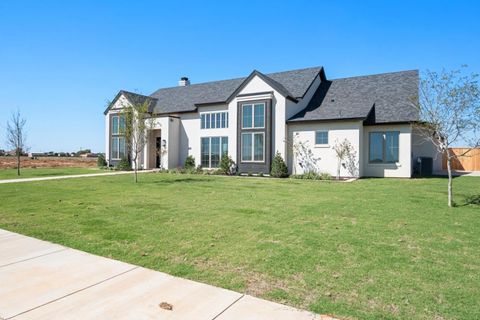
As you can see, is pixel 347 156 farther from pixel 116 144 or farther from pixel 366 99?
pixel 116 144

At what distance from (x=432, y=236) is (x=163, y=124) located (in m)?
22.5

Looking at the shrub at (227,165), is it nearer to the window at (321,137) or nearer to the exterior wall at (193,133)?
the exterior wall at (193,133)

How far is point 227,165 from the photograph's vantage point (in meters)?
22.4

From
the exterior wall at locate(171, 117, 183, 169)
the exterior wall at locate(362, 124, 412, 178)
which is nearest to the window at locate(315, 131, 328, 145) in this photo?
the exterior wall at locate(362, 124, 412, 178)

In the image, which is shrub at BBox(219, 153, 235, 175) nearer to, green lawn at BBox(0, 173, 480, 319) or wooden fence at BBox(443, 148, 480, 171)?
green lawn at BBox(0, 173, 480, 319)

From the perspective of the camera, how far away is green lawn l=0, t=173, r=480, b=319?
3.56 metres

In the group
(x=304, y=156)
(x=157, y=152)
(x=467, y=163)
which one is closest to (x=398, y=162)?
(x=304, y=156)

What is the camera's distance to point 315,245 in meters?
5.41

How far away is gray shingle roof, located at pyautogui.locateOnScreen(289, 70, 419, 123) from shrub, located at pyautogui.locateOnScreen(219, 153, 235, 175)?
5549 mm

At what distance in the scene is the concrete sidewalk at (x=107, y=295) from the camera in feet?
10.4

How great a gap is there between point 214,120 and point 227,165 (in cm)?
434

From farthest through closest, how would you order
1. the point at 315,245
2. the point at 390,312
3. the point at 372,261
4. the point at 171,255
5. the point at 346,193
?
the point at 346,193 → the point at 315,245 → the point at 171,255 → the point at 372,261 → the point at 390,312

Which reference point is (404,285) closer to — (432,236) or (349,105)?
(432,236)

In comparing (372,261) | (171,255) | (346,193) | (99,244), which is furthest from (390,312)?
(346,193)
